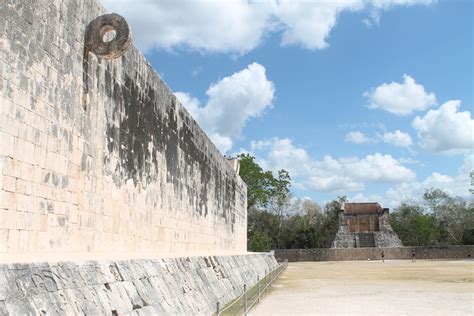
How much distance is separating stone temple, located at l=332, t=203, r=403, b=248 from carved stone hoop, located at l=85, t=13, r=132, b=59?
40.9 meters

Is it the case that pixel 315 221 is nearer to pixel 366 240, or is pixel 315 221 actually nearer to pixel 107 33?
pixel 366 240

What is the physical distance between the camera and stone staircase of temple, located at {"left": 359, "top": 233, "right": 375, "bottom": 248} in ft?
150

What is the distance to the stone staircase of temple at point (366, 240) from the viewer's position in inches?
1795

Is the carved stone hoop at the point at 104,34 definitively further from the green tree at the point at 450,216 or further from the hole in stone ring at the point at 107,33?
the green tree at the point at 450,216

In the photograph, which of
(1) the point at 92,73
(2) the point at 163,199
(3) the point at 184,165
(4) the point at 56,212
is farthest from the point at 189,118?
(4) the point at 56,212

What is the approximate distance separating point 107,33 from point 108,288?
4373 millimetres

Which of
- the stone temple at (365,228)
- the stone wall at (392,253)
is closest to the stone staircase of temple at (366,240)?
the stone temple at (365,228)

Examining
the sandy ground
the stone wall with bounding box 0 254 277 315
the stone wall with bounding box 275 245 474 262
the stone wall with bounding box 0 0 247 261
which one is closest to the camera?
the stone wall with bounding box 0 254 277 315

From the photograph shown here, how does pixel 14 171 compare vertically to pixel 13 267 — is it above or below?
above

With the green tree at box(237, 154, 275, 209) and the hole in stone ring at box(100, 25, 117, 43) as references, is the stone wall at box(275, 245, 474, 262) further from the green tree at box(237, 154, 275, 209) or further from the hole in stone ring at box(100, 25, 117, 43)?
the hole in stone ring at box(100, 25, 117, 43)

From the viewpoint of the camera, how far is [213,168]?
1767 cm

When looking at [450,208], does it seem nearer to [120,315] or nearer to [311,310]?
[311,310]

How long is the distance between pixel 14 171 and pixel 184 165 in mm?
7800

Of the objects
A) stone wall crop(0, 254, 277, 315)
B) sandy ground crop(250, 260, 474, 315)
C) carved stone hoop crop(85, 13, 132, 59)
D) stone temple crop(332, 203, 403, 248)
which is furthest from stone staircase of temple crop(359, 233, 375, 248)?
carved stone hoop crop(85, 13, 132, 59)
